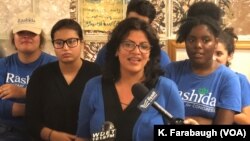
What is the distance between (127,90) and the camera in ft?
5.52

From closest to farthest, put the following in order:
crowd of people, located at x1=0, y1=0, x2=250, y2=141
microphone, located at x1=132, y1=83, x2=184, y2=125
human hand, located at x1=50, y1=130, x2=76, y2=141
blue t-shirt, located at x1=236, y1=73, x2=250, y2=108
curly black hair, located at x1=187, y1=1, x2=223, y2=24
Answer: microphone, located at x1=132, y1=83, x2=184, y2=125 < crowd of people, located at x1=0, y1=0, x2=250, y2=141 < blue t-shirt, located at x1=236, y1=73, x2=250, y2=108 < human hand, located at x1=50, y1=130, x2=76, y2=141 < curly black hair, located at x1=187, y1=1, x2=223, y2=24

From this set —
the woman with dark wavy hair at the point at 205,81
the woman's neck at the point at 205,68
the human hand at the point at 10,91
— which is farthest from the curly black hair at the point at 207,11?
the human hand at the point at 10,91

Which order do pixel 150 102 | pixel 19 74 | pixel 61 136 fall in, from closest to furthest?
pixel 150 102, pixel 61 136, pixel 19 74

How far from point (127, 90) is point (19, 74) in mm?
970

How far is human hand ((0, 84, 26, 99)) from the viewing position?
2.23 metres

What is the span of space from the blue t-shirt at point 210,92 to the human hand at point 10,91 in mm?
1018

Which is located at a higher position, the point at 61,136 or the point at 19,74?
the point at 19,74

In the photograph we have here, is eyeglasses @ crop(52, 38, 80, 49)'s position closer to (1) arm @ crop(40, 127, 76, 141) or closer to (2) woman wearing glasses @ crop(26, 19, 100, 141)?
(2) woman wearing glasses @ crop(26, 19, 100, 141)

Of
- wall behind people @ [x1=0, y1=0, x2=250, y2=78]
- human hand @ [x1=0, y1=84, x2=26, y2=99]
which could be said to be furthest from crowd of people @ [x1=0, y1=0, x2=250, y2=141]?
wall behind people @ [x1=0, y1=0, x2=250, y2=78]

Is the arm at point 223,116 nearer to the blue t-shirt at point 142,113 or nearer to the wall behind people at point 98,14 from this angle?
the blue t-shirt at point 142,113

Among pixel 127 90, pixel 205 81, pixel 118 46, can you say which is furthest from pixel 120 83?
pixel 205 81

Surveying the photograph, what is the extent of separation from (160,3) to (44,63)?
107 centimetres

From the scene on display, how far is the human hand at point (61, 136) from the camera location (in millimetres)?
2000

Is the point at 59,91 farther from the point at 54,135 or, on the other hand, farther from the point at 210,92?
the point at 210,92
